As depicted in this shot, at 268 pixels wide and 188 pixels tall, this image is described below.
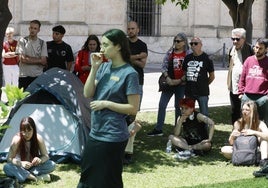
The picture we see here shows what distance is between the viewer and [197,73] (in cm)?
1056

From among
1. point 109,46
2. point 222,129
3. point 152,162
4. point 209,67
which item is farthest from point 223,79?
point 109,46

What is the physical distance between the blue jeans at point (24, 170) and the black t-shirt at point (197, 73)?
3.35 meters

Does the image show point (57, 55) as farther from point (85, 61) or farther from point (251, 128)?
point (251, 128)

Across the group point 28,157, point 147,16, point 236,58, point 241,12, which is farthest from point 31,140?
point 147,16

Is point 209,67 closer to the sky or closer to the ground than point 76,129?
closer to the sky

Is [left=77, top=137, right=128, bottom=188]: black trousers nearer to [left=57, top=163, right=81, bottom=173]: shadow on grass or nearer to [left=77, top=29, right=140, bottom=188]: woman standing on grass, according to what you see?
[left=77, top=29, right=140, bottom=188]: woman standing on grass

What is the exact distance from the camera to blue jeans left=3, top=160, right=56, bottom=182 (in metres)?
7.80

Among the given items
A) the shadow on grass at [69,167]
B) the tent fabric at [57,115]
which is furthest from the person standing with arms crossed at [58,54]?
the shadow on grass at [69,167]

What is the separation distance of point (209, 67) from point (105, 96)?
535cm

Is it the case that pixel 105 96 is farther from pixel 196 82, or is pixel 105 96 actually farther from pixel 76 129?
pixel 196 82

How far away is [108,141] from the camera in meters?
5.50

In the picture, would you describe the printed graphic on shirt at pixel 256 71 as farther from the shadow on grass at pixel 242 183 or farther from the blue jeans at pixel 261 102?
the shadow on grass at pixel 242 183

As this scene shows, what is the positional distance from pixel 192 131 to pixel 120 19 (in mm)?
18027

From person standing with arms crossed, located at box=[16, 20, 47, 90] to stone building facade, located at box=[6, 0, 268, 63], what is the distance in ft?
45.5
